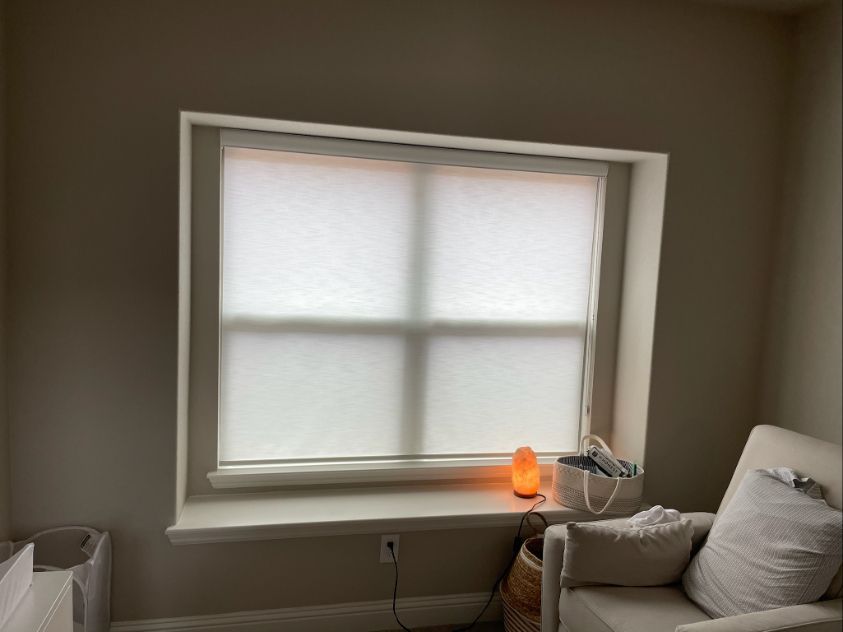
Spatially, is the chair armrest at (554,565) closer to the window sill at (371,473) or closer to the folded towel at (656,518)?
the folded towel at (656,518)

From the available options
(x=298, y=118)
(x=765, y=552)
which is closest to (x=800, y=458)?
(x=765, y=552)

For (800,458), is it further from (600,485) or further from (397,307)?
(397,307)

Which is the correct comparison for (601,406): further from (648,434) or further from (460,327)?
(460,327)

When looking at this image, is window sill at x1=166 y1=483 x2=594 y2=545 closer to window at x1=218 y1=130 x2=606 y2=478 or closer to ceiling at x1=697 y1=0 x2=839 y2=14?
window at x1=218 y1=130 x2=606 y2=478

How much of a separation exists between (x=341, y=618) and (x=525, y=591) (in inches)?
26.8

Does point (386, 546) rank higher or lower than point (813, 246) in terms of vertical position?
lower

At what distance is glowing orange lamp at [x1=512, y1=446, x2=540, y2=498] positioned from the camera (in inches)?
89.6

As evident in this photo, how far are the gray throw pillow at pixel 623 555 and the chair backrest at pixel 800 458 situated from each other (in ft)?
0.76

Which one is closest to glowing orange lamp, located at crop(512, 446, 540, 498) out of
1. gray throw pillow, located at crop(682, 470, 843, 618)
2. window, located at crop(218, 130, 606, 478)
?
window, located at crop(218, 130, 606, 478)

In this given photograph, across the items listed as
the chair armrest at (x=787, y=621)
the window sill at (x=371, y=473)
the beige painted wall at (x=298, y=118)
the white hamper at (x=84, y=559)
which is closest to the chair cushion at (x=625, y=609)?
the chair armrest at (x=787, y=621)

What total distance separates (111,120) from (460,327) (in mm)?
1389

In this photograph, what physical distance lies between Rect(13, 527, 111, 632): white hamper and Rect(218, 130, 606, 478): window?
471mm

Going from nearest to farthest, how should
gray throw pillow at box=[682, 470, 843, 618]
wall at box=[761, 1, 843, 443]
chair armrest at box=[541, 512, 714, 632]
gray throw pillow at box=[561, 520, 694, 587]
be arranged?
wall at box=[761, 1, 843, 443]
gray throw pillow at box=[682, 470, 843, 618]
gray throw pillow at box=[561, 520, 694, 587]
chair armrest at box=[541, 512, 714, 632]

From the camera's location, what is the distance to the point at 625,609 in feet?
5.18
